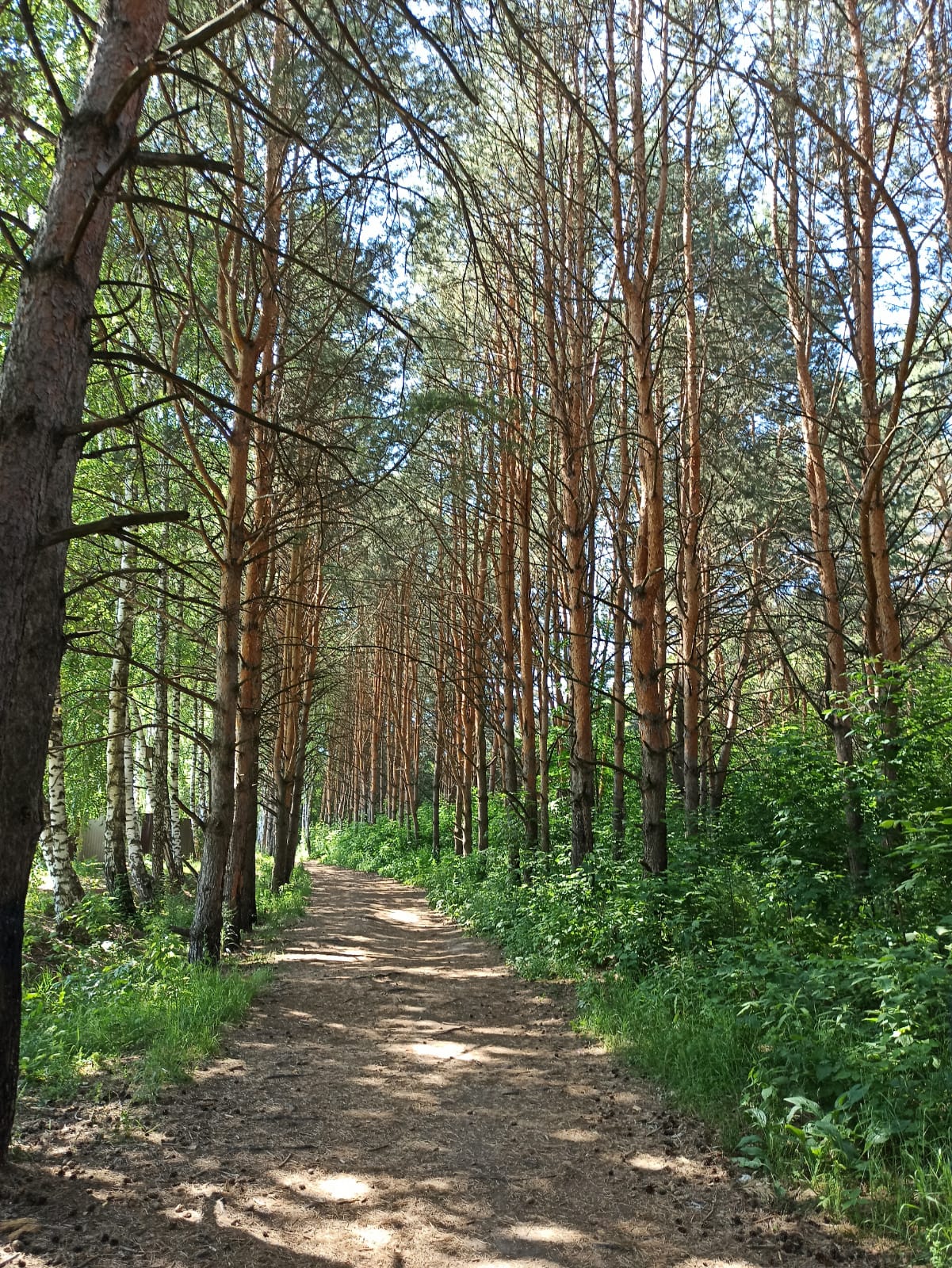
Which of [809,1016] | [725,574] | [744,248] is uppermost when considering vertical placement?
[744,248]

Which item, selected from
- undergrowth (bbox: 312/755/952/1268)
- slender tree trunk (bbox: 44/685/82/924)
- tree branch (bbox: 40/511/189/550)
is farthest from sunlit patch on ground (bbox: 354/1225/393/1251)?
slender tree trunk (bbox: 44/685/82/924)

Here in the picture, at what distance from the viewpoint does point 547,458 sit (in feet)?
38.2

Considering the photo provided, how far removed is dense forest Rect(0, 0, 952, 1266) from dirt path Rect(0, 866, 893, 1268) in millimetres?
351

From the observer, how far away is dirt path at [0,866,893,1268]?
2.83m

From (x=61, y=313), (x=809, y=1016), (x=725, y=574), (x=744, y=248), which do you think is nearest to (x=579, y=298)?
(x=744, y=248)

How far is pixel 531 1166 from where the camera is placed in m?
3.60

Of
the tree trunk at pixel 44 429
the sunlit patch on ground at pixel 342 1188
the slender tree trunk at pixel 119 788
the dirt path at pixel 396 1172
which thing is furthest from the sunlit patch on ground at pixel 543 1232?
the slender tree trunk at pixel 119 788

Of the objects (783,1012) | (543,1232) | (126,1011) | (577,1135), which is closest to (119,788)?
(126,1011)

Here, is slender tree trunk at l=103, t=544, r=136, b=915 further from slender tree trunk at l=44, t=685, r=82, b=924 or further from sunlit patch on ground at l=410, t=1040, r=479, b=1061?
sunlit patch on ground at l=410, t=1040, r=479, b=1061

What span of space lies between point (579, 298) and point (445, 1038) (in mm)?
6247

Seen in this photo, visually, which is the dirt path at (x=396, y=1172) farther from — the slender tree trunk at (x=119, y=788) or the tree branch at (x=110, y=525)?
the slender tree trunk at (x=119, y=788)

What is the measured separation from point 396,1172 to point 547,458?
9.64 metres

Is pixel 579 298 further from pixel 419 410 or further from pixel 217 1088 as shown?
pixel 217 1088

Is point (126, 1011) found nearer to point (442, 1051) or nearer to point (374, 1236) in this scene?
point (442, 1051)
